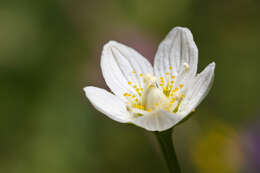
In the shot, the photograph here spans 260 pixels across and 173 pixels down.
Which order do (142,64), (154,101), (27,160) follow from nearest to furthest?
(154,101) < (142,64) < (27,160)

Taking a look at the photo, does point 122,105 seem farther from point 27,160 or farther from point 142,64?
point 27,160

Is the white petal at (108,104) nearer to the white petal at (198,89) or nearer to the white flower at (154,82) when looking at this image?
the white flower at (154,82)

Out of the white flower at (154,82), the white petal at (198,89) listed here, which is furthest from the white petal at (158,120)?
the white petal at (198,89)

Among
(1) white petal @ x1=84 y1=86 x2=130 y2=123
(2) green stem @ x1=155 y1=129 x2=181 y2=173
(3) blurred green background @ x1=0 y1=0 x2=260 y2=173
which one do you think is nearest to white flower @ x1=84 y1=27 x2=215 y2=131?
(1) white petal @ x1=84 y1=86 x2=130 y2=123

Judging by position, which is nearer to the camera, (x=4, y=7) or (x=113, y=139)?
(x=113, y=139)

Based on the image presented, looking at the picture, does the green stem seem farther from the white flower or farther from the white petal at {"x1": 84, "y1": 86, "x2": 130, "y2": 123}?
the white petal at {"x1": 84, "y1": 86, "x2": 130, "y2": 123}

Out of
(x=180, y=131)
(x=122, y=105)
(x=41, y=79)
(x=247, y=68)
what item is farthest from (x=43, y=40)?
(x=122, y=105)
